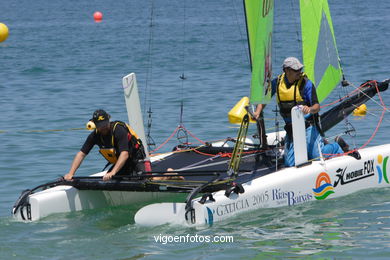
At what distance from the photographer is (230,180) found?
7.35m

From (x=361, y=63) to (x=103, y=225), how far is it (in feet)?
45.4

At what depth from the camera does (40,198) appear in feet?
24.9

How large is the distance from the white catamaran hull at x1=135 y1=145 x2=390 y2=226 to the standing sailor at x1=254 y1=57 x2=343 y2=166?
0.23m

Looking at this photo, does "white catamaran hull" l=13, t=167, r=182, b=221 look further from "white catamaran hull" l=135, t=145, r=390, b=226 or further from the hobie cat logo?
the hobie cat logo

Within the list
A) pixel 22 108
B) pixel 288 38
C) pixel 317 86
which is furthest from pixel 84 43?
pixel 317 86

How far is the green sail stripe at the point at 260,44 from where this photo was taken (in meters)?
7.81

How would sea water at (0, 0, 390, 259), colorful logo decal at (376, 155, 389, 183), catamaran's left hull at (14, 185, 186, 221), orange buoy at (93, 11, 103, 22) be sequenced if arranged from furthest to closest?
orange buoy at (93, 11, 103, 22) → colorful logo decal at (376, 155, 389, 183) → catamaran's left hull at (14, 185, 186, 221) → sea water at (0, 0, 390, 259)

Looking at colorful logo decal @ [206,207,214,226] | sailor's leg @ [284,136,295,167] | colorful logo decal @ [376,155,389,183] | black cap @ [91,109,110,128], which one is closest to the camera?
colorful logo decal @ [206,207,214,226]

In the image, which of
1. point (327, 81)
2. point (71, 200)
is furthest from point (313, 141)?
point (71, 200)

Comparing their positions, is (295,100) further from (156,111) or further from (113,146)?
(156,111)

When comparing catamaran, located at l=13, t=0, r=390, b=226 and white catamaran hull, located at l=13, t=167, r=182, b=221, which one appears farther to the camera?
white catamaran hull, located at l=13, t=167, r=182, b=221

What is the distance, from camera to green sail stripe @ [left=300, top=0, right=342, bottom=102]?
954 cm

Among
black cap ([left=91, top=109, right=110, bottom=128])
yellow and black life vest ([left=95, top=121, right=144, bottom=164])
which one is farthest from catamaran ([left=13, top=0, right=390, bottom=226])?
black cap ([left=91, top=109, right=110, bottom=128])

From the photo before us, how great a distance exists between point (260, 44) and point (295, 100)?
2.22ft
